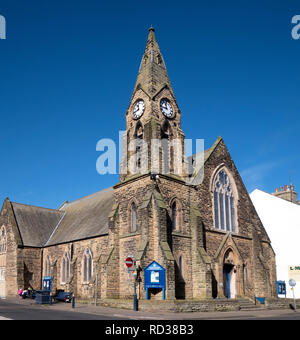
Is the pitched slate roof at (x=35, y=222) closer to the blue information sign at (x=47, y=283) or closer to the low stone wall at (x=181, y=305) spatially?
the blue information sign at (x=47, y=283)

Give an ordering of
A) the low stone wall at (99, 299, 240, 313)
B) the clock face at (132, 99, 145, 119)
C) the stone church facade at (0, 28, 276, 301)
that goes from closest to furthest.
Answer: the low stone wall at (99, 299, 240, 313) → the stone church facade at (0, 28, 276, 301) → the clock face at (132, 99, 145, 119)

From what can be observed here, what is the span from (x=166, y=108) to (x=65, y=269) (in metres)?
19.3

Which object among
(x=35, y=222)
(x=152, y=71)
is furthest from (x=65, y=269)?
(x=152, y=71)

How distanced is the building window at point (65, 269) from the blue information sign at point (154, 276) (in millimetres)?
15792

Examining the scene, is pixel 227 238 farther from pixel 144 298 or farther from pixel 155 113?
pixel 155 113

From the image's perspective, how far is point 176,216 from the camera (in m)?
29.5

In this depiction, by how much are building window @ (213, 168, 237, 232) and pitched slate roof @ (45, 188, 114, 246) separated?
980 centimetres

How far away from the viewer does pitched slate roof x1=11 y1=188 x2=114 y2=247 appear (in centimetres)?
3801

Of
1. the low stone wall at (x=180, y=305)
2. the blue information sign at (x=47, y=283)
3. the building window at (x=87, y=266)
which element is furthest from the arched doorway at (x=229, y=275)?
Result: the blue information sign at (x=47, y=283)

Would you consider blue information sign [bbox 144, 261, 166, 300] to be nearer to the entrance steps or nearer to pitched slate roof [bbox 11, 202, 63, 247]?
the entrance steps

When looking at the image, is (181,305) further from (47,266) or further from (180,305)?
(47,266)

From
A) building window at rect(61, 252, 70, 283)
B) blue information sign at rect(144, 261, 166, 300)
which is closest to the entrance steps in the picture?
blue information sign at rect(144, 261, 166, 300)
